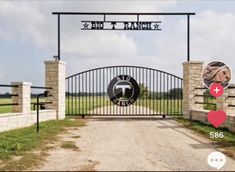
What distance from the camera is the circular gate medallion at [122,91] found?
2006 cm

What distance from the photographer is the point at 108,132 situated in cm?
1389

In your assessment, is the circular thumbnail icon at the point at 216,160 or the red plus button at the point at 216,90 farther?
the red plus button at the point at 216,90

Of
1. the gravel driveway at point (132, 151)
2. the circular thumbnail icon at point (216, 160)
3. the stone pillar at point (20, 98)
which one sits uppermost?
the stone pillar at point (20, 98)

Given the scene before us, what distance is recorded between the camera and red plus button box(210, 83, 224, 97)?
1602 cm

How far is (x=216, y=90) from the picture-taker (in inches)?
658

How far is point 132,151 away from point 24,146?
105 inches

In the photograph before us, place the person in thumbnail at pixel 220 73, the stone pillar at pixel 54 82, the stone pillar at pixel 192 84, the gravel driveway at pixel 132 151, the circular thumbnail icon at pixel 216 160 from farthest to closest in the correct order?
the stone pillar at pixel 192 84, the stone pillar at pixel 54 82, the person in thumbnail at pixel 220 73, the circular thumbnail icon at pixel 216 160, the gravel driveway at pixel 132 151

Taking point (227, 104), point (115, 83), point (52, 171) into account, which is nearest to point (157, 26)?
point (115, 83)

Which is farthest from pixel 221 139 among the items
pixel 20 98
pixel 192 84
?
pixel 20 98

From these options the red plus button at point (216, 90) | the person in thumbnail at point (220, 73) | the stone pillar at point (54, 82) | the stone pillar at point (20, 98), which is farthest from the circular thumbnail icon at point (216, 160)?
the stone pillar at point (54, 82)

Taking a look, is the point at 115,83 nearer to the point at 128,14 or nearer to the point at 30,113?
the point at 128,14

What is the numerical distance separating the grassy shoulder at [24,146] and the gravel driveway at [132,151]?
1.05 ft

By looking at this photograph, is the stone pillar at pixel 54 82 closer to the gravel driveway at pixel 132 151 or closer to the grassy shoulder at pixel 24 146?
the grassy shoulder at pixel 24 146

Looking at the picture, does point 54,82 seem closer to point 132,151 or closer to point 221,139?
point 221,139
